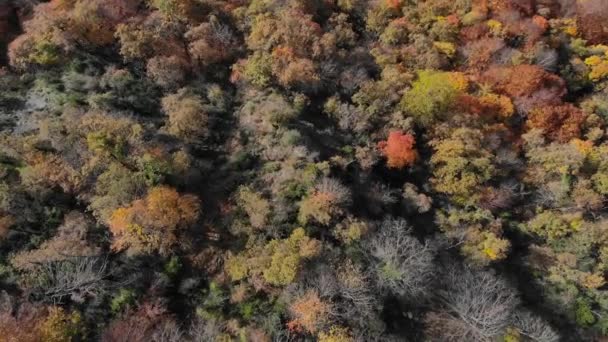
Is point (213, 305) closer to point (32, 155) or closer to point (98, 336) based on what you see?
point (98, 336)

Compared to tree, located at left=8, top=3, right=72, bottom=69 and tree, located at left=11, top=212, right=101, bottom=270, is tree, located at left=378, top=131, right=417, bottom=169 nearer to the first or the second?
tree, located at left=11, top=212, right=101, bottom=270

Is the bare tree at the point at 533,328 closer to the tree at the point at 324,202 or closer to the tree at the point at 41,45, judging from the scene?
the tree at the point at 324,202

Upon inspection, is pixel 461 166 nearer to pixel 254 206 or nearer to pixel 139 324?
pixel 254 206

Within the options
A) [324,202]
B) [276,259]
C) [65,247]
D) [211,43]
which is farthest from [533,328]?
[211,43]

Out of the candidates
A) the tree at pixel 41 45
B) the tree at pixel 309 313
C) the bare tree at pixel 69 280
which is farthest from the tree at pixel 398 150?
the tree at pixel 41 45

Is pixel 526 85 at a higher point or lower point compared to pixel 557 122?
higher

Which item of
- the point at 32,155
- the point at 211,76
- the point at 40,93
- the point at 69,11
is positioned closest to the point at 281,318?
the point at 32,155
